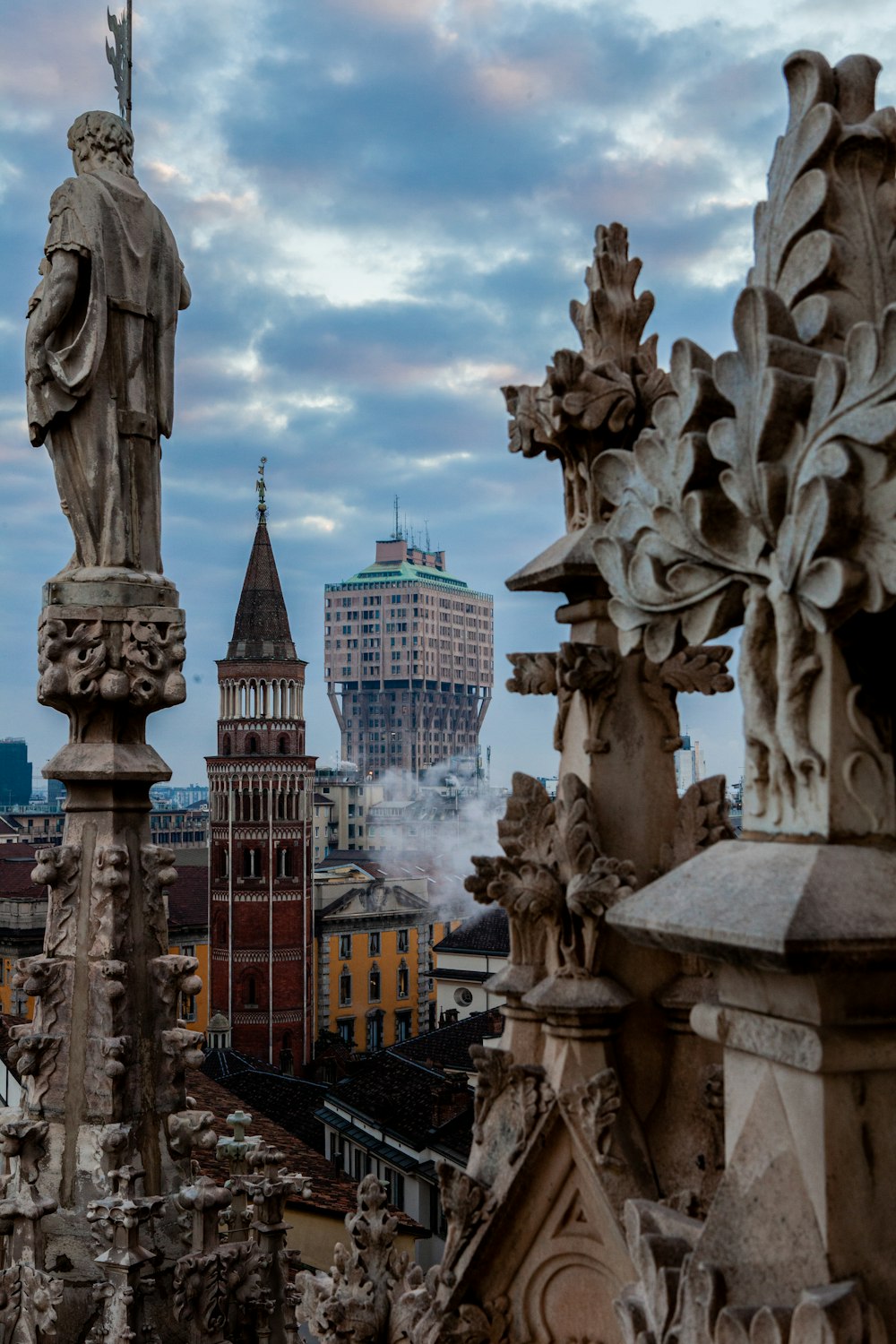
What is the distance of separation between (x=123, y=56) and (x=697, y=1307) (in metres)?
5.65

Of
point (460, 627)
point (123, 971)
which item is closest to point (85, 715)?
point (123, 971)

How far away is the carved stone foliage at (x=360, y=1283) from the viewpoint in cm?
389

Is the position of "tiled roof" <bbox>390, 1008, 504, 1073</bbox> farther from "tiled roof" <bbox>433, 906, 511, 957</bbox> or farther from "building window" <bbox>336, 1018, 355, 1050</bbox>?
"building window" <bbox>336, 1018, 355, 1050</bbox>

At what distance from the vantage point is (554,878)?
3.55 meters

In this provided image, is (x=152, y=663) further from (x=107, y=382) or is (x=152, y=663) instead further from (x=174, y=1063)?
(x=174, y=1063)

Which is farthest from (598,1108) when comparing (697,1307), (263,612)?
(263,612)

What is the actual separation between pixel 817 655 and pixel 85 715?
3.67 m

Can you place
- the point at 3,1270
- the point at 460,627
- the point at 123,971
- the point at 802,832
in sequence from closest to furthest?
the point at 802,832, the point at 3,1270, the point at 123,971, the point at 460,627

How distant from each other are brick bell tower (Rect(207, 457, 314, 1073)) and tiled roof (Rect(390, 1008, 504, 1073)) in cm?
3456

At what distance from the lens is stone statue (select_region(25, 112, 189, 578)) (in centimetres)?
525

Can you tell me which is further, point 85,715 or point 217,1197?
point 85,715

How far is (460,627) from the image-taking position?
176 meters

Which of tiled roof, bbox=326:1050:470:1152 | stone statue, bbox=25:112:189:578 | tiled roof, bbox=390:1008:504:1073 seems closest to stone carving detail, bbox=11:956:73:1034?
stone statue, bbox=25:112:189:578

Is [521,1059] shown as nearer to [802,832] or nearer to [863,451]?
[802,832]
